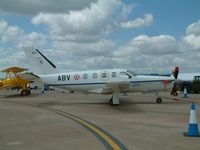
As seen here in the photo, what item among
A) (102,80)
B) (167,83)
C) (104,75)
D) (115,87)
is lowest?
(115,87)

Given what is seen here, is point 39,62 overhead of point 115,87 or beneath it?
overhead

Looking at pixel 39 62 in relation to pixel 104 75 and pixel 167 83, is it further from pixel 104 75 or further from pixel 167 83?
pixel 167 83

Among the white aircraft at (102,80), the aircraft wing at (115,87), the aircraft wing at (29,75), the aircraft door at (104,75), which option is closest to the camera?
the aircraft wing at (115,87)

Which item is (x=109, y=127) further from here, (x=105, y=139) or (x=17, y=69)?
(x=17, y=69)

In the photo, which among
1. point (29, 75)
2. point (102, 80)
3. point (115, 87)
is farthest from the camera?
point (29, 75)

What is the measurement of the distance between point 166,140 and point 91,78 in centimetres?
1434

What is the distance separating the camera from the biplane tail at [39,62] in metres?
24.2

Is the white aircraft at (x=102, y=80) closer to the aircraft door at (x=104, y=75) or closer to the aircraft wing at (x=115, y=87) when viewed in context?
the aircraft door at (x=104, y=75)

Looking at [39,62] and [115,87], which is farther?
[39,62]

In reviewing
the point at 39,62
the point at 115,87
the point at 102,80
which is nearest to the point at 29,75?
the point at 39,62

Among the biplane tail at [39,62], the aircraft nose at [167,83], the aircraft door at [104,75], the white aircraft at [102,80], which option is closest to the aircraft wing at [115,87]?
the white aircraft at [102,80]

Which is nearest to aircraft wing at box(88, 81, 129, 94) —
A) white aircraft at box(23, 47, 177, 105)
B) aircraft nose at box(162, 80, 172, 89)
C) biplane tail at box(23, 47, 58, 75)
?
white aircraft at box(23, 47, 177, 105)

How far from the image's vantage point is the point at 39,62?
80.5ft

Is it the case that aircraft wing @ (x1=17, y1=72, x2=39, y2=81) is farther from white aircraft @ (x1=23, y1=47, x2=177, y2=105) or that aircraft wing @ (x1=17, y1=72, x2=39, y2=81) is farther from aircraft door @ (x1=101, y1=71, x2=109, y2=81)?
aircraft door @ (x1=101, y1=71, x2=109, y2=81)
